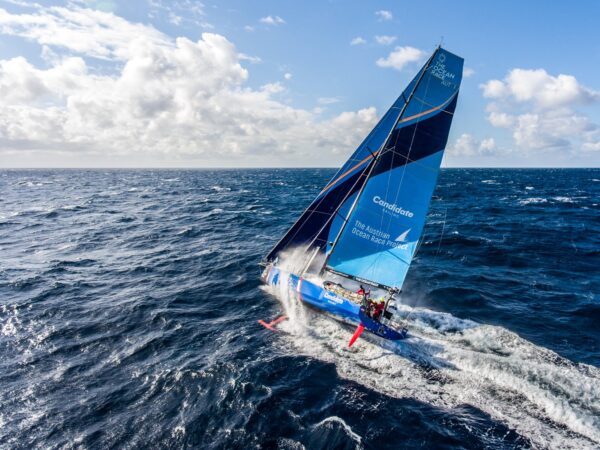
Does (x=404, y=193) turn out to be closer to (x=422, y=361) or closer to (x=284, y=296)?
(x=422, y=361)

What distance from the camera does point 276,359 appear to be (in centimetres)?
1348

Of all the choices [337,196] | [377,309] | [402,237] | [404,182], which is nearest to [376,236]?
[402,237]

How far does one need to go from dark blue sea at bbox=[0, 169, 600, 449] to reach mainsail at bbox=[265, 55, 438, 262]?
145 inches

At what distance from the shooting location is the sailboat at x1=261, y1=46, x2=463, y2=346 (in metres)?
14.3

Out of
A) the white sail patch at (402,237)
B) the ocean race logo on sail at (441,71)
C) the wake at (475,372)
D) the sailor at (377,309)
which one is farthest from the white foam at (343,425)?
the ocean race logo on sail at (441,71)

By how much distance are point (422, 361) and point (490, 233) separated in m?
24.4

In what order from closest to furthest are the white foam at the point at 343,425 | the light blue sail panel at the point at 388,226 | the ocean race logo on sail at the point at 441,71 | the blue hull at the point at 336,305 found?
1. the white foam at the point at 343,425
2. the ocean race logo on sail at the point at 441,71
3. the blue hull at the point at 336,305
4. the light blue sail panel at the point at 388,226

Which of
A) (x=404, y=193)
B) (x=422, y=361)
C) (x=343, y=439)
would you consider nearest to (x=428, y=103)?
(x=404, y=193)

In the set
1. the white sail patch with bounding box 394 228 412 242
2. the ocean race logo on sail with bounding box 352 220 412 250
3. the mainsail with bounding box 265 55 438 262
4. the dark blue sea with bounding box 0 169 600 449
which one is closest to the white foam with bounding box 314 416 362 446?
the dark blue sea with bounding box 0 169 600 449

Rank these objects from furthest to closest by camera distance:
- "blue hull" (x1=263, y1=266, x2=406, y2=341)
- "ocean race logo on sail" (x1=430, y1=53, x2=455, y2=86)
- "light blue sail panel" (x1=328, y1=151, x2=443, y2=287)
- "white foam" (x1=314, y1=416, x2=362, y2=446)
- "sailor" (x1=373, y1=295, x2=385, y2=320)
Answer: "light blue sail panel" (x1=328, y1=151, x2=443, y2=287) < "sailor" (x1=373, y1=295, x2=385, y2=320) < "blue hull" (x1=263, y1=266, x2=406, y2=341) < "ocean race logo on sail" (x1=430, y1=53, x2=455, y2=86) < "white foam" (x1=314, y1=416, x2=362, y2=446)

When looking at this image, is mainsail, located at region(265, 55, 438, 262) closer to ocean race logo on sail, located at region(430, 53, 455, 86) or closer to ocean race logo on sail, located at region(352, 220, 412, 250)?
ocean race logo on sail, located at region(352, 220, 412, 250)

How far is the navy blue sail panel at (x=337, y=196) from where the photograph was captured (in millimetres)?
16578

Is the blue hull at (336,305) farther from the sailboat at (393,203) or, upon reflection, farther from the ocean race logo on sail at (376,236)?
the ocean race logo on sail at (376,236)

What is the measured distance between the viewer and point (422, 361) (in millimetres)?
13219
